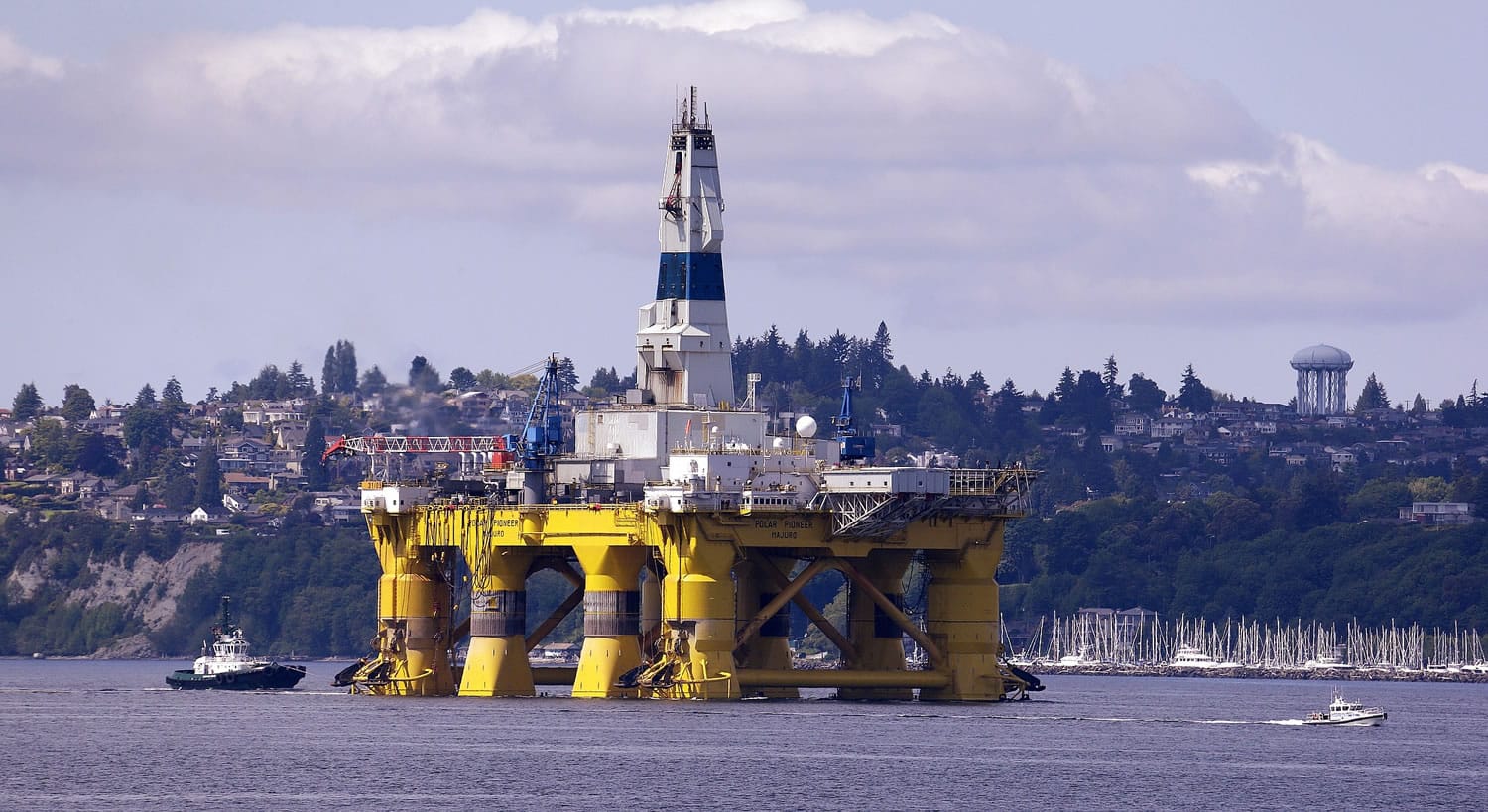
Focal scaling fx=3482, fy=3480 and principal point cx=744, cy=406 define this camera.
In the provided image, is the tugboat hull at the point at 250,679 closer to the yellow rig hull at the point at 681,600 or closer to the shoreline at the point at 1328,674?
the yellow rig hull at the point at 681,600

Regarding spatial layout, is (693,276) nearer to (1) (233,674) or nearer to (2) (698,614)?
(2) (698,614)

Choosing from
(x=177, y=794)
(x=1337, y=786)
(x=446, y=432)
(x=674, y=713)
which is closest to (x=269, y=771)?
(x=177, y=794)

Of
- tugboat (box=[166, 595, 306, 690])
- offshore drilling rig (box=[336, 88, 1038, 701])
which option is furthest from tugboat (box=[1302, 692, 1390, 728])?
tugboat (box=[166, 595, 306, 690])

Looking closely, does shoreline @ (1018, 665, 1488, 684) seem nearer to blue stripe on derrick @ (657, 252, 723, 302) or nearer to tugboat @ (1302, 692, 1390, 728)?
tugboat @ (1302, 692, 1390, 728)

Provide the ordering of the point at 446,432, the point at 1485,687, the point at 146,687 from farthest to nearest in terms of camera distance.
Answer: the point at 1485,687
the point at 146,687
the point at 446,432

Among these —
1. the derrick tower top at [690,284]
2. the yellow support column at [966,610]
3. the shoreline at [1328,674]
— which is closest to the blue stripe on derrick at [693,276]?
the derrick tower top at [690,284]

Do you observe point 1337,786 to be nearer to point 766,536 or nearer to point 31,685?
point 766,536
